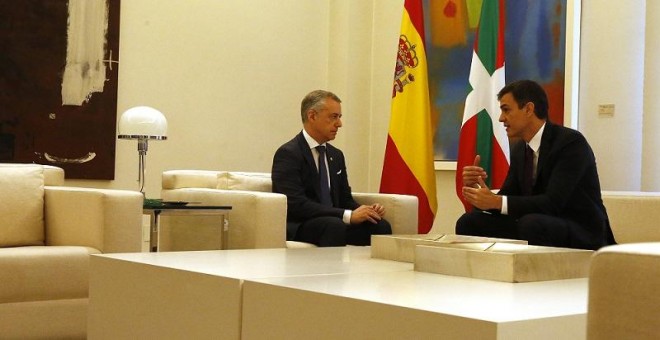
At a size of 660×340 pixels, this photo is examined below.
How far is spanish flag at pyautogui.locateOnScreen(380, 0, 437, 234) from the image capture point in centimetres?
626

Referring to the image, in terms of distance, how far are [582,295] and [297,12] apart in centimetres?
572

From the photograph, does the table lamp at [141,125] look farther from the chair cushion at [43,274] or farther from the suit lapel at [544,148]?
the suit lapel at [544,148]

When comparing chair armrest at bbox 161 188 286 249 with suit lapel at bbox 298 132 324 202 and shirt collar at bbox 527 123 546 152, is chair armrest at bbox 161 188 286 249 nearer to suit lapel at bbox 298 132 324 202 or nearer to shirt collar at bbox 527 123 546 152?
suit lapel at bbox 298 132 324 202

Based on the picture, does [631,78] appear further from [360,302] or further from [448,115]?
[360,302]

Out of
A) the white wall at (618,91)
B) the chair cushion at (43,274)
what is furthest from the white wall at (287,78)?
the chair cushion at (43,274)

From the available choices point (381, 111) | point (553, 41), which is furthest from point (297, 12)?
point (553, 41)

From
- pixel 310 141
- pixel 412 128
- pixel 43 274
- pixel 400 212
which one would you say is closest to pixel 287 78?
pixel 412 128

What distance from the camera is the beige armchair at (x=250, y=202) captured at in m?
4.53

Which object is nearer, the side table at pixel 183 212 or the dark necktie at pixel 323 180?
the side table at pixel 183 212

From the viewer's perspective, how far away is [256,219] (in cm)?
451

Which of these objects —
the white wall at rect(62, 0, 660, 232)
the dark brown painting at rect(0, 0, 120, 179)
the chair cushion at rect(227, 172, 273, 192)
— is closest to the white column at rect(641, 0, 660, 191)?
the white wall at rect(62, 0, 660, 232)

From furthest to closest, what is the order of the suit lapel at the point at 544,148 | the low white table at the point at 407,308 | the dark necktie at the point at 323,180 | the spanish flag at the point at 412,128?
the spanish flag at the point at 412,128 < the dark necktie at the point at 323,180 < the suit lapel at the point at 544,148 < the low white table at the point at 407,308

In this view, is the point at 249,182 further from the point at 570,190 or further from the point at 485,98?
the point at 485,98

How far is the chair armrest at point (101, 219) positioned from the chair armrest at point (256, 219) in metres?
0.66
